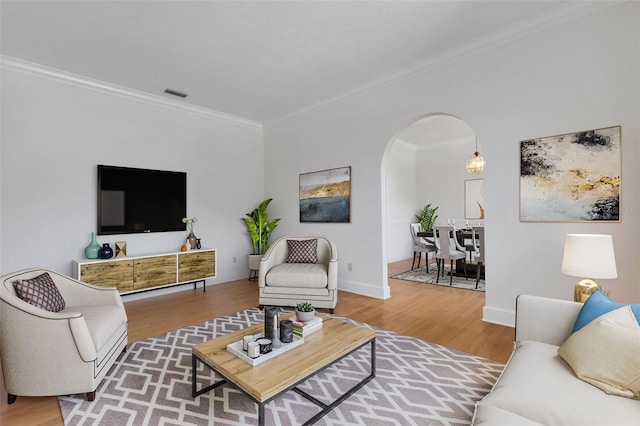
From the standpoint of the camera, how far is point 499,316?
329 cm

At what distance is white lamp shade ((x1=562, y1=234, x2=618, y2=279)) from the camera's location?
6.92 feet

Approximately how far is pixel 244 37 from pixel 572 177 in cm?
351

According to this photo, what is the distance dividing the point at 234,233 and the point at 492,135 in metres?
4.39

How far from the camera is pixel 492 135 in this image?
3314mm

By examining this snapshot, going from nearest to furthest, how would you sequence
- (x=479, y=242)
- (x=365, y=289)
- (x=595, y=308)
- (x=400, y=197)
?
(x=595, y=308)
(x=365, y=289)
(x=479, y=242)
(x=400, y=197)

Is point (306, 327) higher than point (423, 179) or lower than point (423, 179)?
lower

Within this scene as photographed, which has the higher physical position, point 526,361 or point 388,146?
point 388,146

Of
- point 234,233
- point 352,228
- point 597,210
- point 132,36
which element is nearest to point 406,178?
point 352,228

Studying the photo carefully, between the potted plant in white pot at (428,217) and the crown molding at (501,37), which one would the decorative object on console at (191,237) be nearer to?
the crown molding at (501,37)

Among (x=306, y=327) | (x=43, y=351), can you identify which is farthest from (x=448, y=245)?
(x=43, y=351)

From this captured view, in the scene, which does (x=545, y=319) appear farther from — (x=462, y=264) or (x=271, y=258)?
(x=462, y=264)

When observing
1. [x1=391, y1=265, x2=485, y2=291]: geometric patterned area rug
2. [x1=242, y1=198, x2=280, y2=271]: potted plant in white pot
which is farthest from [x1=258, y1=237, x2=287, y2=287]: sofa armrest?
[x1=391, y1=265, x2=485, y2=291]: geometric patterned area rug

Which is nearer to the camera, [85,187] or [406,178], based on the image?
[85,187]

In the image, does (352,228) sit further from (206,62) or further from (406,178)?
(406,178)
